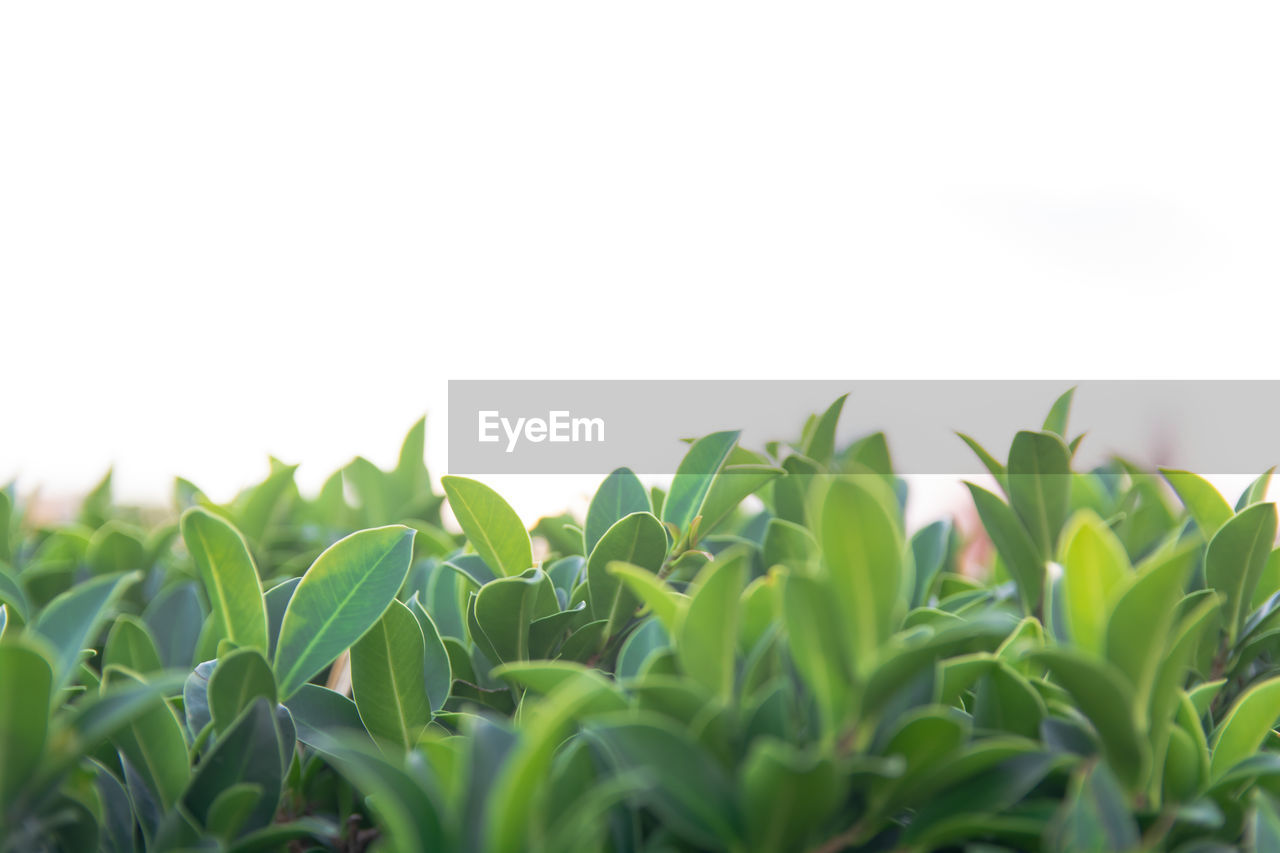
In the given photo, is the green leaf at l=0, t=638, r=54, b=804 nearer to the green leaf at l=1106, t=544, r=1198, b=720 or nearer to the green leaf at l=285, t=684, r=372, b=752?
the green leaf at l=285, t=684, r=372, b=752

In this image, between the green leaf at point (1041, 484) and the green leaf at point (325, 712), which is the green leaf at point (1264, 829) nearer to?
the green leaf at point (1041, 484)

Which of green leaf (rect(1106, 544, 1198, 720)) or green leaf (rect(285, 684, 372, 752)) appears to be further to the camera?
green leaf (rect(285, 684, 372, 752))

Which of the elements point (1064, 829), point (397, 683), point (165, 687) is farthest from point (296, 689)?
point (1064, 829)

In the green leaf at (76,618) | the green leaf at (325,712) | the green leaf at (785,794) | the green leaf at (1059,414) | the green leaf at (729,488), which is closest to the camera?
the green leaf at (785,794)

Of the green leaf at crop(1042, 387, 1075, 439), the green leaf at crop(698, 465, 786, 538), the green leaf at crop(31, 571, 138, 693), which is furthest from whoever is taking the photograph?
the green leaf at crop(1042, 387, 1075, 439)

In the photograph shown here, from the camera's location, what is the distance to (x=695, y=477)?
2.17 feet

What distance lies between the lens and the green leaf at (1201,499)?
674 mm

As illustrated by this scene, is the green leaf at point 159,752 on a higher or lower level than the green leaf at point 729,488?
lower

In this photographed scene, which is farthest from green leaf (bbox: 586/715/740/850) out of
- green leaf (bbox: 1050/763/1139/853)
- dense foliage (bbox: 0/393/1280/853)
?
green leaf (bbox: 1050/763/1139/853)

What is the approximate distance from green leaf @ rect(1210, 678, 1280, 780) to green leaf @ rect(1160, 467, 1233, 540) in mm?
241

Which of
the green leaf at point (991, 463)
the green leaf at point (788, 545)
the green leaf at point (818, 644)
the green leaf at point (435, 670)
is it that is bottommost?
the green leaf at point (435, 670)

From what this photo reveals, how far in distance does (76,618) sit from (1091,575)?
1.59 feet

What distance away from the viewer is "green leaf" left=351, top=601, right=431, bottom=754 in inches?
21.1

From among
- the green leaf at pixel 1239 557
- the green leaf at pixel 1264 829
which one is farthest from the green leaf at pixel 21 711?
the green leaf at pixel 1239 557
